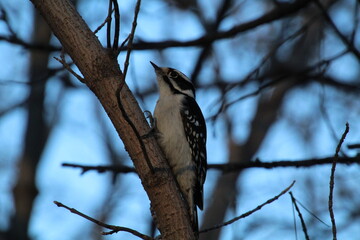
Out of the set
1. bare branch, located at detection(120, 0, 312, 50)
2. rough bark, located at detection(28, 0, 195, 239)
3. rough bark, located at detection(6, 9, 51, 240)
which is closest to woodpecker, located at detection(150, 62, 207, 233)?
bare branch, located at detection(120, 0, 312, 50)

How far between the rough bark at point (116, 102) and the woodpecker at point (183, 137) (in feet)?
3.46

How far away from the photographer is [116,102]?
380 cm

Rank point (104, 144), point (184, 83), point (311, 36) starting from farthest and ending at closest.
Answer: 1. point (104, 144)
2. point (311, 36)
3. point (184, 83)

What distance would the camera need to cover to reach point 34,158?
8047 mm

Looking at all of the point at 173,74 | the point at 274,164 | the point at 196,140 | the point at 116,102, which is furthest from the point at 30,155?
the point at 116,102

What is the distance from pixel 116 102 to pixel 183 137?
1628 millimetres

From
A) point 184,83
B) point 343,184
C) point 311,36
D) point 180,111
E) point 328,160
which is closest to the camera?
point 328,160

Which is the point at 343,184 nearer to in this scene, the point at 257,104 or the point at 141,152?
the point at 257,104

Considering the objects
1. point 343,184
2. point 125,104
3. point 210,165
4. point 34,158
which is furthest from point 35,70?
point 343,184

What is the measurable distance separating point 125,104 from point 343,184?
318 inches

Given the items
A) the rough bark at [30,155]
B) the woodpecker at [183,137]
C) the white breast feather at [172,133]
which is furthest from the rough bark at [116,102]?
the rough bark at [30,155]

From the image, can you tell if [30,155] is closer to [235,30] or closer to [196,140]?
[196,140]

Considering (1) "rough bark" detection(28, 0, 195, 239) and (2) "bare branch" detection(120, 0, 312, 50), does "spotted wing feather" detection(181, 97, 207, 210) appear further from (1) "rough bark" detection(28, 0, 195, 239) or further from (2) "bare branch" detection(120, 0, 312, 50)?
(1) "rough bark" detection(28, 0, 195, 239)

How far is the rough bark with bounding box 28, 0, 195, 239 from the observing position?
12.2ft
